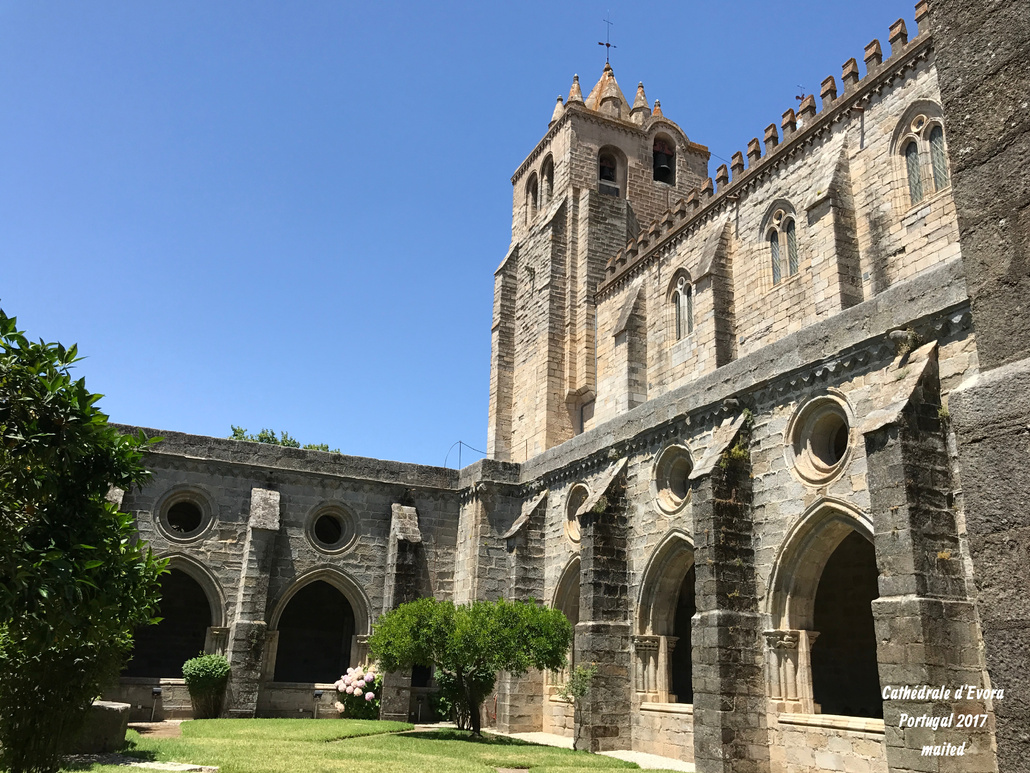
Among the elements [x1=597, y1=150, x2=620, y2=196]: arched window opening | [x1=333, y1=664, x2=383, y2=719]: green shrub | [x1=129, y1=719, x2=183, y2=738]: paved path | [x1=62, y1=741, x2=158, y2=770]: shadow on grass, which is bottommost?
[x1=129, y1=719, x2=183, y2=738]: paved path

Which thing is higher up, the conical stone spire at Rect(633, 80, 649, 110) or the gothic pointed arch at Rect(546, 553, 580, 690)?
the conical stone spire at Rect(633, 80, 649, 110)

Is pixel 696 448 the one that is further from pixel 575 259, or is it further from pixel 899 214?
pixel 575 259

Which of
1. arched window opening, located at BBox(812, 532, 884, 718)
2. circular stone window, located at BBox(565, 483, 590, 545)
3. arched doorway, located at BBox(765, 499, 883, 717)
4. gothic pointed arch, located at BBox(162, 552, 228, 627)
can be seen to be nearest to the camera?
arched doorway, located at BBox(765, 499, 883, 717)

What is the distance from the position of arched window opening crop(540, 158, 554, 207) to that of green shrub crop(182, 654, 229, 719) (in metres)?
20.3

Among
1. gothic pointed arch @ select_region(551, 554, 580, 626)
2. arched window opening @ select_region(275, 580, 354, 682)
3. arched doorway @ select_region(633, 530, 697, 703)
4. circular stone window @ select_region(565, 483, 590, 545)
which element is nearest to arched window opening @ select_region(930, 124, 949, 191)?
arched doorway @ select_region(633, 530, 697, 703)

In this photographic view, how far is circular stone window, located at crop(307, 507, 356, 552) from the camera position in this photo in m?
21.7

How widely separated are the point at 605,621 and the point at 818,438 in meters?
5.68

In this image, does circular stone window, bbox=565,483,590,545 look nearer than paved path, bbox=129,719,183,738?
No

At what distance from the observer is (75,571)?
5941mm

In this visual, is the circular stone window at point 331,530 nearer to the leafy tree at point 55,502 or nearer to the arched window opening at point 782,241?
the arched window opening at point 782,241

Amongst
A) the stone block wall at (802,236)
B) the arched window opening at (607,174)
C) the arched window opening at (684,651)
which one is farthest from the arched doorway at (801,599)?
the arched window opening at (607,174)

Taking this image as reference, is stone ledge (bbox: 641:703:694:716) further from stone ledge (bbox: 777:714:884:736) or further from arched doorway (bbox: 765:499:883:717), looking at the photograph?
stone ledge (bbox: 777:714:884:736)

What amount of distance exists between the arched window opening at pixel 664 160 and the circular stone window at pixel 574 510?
17.1m

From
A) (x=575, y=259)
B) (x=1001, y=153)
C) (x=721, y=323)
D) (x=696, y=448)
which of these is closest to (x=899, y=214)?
(x=721, y=323)
